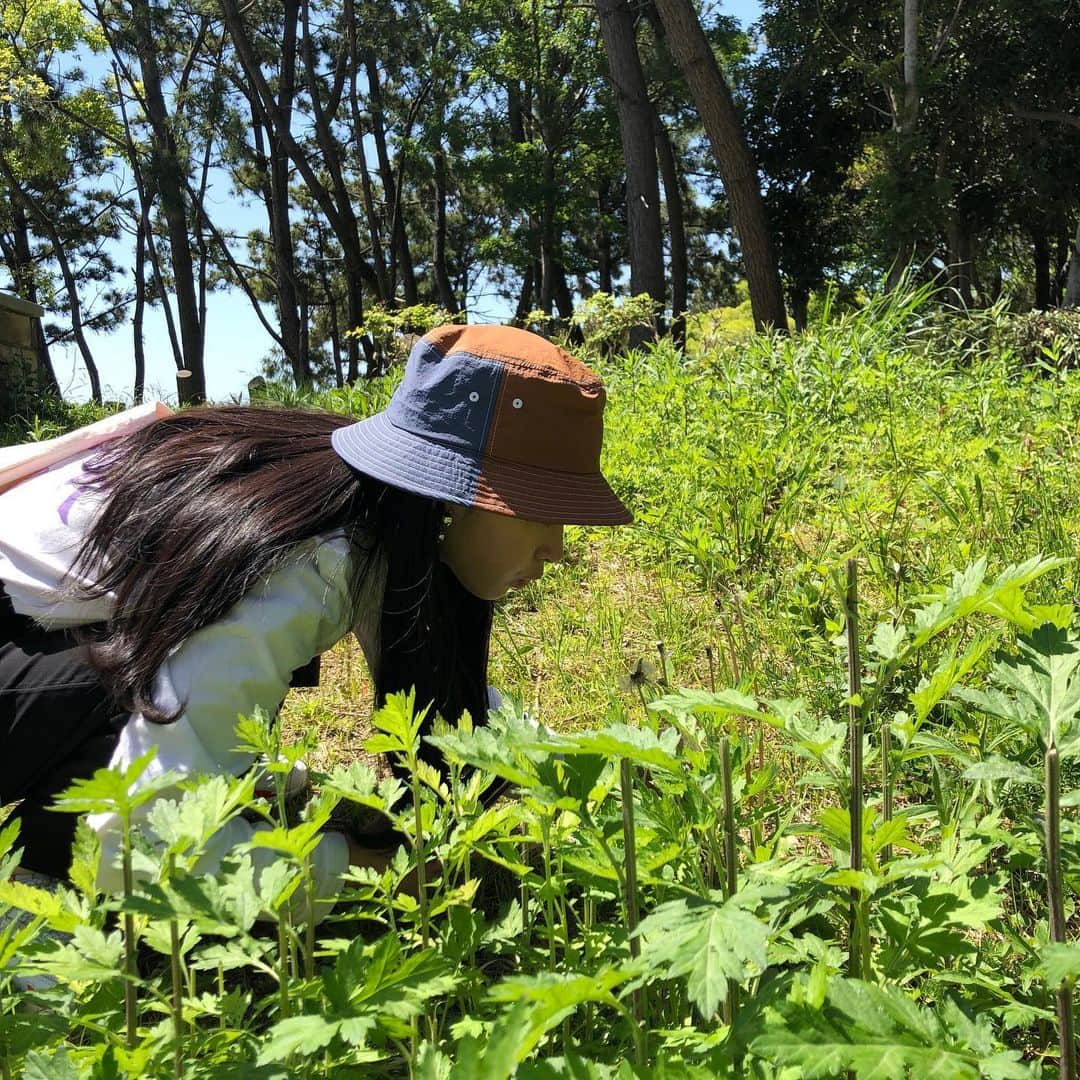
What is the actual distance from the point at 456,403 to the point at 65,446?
93cm

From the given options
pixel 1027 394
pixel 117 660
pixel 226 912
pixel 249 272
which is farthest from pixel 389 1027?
pixel 249 272

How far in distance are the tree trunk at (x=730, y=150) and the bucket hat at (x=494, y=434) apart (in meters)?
6.66

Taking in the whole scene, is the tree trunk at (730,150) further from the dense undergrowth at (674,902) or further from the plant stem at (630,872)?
the plant stem at (630,872)

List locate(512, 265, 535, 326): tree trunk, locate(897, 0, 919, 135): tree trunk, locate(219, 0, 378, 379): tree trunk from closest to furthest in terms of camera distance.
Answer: locate(897, 0, 919, 135): tree trunk, locate(219, 0, 378, 379): tree trunk, locate(512, 265, 535, 326): tree trunk

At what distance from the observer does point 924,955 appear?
96 cm

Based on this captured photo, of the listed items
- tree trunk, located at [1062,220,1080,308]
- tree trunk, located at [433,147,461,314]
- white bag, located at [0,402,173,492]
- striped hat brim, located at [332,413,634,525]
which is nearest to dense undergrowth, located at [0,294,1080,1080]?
striped hat brim, located at [332,413,634,525]

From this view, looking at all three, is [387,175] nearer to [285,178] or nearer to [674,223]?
[285,178]

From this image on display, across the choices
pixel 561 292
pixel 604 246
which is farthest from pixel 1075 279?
pixel 561 292

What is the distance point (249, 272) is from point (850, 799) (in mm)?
29462

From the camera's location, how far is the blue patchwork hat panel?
A: 1.60m

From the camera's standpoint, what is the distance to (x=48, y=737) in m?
1.66

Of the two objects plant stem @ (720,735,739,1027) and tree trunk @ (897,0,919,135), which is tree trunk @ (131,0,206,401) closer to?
tree trunk @ (897,0,919,135)

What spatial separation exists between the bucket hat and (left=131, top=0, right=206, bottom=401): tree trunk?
1895 centimetres

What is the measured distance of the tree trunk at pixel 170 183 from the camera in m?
19.5
